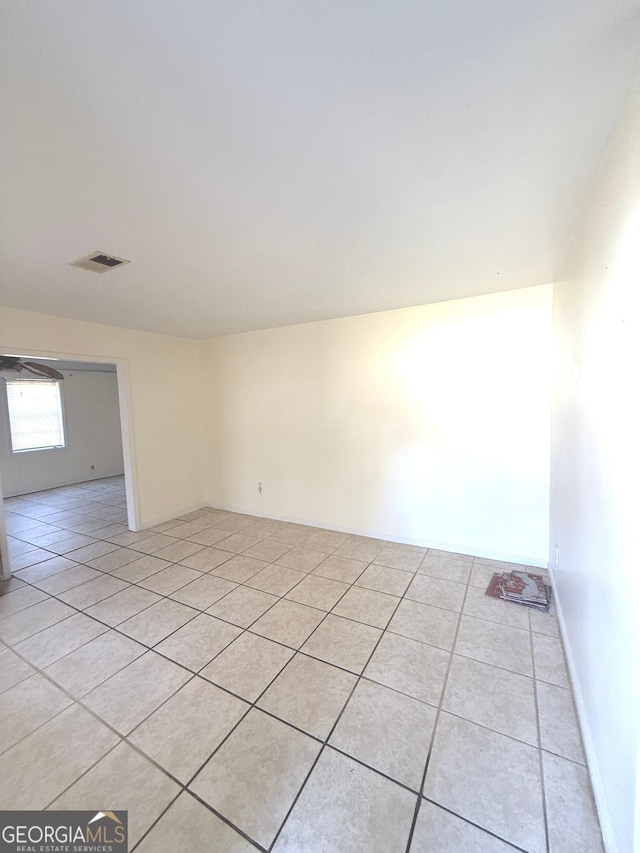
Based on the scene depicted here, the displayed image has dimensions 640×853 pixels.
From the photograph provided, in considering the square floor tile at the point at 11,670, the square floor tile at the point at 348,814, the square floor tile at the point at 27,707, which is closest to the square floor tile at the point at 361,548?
the square floor tile at the point at 348,814

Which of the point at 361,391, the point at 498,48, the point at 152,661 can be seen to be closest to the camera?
the point at 498,48

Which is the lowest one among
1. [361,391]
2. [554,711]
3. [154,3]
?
[554,711]

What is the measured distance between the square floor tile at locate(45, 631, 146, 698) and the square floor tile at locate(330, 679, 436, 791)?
129cm

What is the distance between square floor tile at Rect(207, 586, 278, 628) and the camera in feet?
7.36

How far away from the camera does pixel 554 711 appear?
5.03 ft

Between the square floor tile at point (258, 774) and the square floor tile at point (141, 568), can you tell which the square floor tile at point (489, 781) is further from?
the square floor tile at point (141, 568)

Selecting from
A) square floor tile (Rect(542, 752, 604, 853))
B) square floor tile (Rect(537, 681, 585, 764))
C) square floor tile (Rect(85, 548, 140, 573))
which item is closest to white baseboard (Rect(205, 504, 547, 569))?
square floor tile (Rect(537, 681, 585, 764))

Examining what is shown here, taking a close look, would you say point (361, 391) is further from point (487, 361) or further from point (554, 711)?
point (554, 711)

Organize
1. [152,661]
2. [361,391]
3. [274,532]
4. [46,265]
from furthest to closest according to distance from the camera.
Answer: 1. [274,532]
2. [361,391]
3. [46,265]
4. [152,661]

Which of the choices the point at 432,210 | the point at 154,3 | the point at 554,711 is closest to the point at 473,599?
the point at 554,711

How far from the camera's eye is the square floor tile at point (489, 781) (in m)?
1.13

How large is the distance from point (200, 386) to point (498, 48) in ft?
14.3

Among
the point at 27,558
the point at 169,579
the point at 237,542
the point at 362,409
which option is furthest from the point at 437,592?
the point at 27,558

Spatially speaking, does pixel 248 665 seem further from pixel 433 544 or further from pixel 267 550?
pixel 433 544
